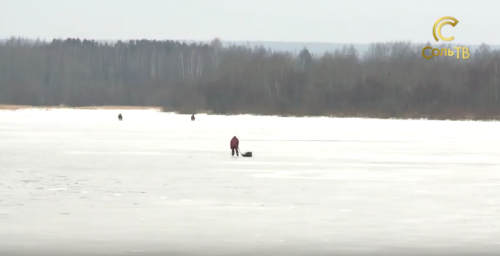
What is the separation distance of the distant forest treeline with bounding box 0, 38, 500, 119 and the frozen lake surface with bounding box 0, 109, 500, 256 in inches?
1993

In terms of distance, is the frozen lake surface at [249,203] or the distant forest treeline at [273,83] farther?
the distant forest treeline at [273,83]

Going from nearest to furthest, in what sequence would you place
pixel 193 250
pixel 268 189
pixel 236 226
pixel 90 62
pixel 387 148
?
pixel 193 250 < pixel 236 226 < pixel 268 189 < pixel 387 148 < pixel 90 62

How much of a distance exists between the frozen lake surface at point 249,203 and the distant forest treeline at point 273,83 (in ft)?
166

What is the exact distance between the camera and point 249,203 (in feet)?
41.7

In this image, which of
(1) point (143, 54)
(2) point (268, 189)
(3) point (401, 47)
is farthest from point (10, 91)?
(2) point (268, 189)

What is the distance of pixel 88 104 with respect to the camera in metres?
133

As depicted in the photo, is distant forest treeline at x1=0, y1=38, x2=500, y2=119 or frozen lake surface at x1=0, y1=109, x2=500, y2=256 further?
distant forest treeline at x1=0, y1=38, x2=500, y2=119

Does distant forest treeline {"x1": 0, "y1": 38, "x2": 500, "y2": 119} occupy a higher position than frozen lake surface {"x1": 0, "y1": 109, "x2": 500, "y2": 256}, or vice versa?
distant forest treeline {"x1": 0, "y1": 38, "x2": 500, "y2": 119}

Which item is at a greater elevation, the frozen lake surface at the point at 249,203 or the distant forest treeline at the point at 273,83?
the distant forest treeline at the point at 273,83

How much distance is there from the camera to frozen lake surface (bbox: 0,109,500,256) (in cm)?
896

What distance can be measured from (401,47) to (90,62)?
54.3 m

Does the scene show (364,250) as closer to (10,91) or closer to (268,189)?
(268,189)

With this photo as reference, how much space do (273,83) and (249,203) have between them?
8113cm

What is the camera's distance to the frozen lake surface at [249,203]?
896 cm
